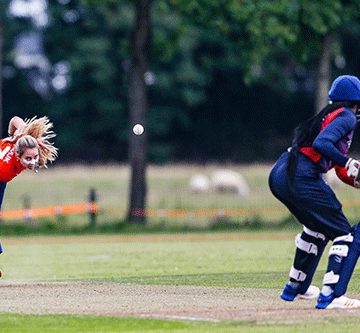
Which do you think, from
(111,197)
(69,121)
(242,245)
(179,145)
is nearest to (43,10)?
(69,121)

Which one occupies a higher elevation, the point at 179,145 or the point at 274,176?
the point at 274,176

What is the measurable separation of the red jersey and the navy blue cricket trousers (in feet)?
10.1

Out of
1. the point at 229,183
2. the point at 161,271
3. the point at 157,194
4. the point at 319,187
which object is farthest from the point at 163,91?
the point at 319,187

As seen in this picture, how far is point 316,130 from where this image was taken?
8234 millimetres

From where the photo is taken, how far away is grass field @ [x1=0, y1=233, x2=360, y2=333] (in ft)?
23.9

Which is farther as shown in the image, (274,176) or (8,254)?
(8,254)

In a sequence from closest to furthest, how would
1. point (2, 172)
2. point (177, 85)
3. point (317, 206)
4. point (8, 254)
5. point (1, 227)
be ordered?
point (317, 206)
point (2, 172)
point (8, 254)
point (1, 227)
point (177, 85)

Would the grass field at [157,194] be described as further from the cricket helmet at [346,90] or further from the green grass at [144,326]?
the green grass at [144,326]

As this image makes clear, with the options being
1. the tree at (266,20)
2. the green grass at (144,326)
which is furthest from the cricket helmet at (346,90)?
the tree at (266,20)

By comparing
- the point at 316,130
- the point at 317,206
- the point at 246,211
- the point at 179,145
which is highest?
the point at 316,130

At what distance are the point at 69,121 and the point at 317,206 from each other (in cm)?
4873

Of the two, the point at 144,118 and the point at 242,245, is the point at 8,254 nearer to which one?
the point at 242,245

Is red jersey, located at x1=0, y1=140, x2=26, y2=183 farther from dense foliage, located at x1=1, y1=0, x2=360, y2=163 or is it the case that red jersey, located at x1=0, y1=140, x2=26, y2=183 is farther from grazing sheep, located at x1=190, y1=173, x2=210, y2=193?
dense foliage, located at x1=1, y1=0, x2=360, y2=163

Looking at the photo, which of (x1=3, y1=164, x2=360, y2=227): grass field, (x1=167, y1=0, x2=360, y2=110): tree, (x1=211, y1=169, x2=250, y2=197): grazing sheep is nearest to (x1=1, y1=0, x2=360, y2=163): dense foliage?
(x1=3, y1=164, x2=360, y2=227): grass field
